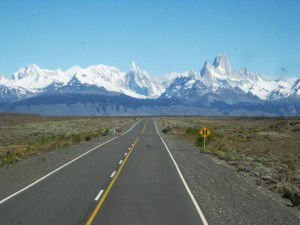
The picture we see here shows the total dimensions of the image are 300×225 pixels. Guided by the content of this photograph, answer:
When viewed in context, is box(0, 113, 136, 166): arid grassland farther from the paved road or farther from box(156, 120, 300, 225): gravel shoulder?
box(156, 120, 300, 225): gravel shoulder

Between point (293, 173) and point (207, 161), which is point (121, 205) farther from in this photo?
point (207, 161)

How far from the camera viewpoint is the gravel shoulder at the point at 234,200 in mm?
13148

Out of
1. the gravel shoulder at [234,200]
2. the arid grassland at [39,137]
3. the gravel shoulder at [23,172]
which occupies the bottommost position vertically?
the arid grassland at [39,137]

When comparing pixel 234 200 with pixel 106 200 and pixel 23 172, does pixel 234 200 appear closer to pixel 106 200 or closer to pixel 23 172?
pixel 106 200

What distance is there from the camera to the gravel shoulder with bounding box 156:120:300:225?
13148mm

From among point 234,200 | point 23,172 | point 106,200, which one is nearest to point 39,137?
point 23,172

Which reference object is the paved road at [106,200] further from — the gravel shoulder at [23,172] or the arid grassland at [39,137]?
the arid grassland at [39,137]

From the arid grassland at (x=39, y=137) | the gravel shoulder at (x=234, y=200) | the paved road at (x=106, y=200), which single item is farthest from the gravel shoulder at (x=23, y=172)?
the gravel shoulder at (x=234, y=200)

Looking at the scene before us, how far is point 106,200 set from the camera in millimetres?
15047

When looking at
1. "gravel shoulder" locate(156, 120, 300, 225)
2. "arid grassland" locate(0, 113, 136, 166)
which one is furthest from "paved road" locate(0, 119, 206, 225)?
"arid grassland" locate(0, 113, 136, 166)

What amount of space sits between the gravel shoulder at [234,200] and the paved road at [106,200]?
0.53 meters

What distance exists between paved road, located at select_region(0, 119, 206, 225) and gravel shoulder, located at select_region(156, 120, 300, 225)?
1.73 ft

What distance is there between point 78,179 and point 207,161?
1142 centimetres

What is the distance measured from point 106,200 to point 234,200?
4.21 metres
